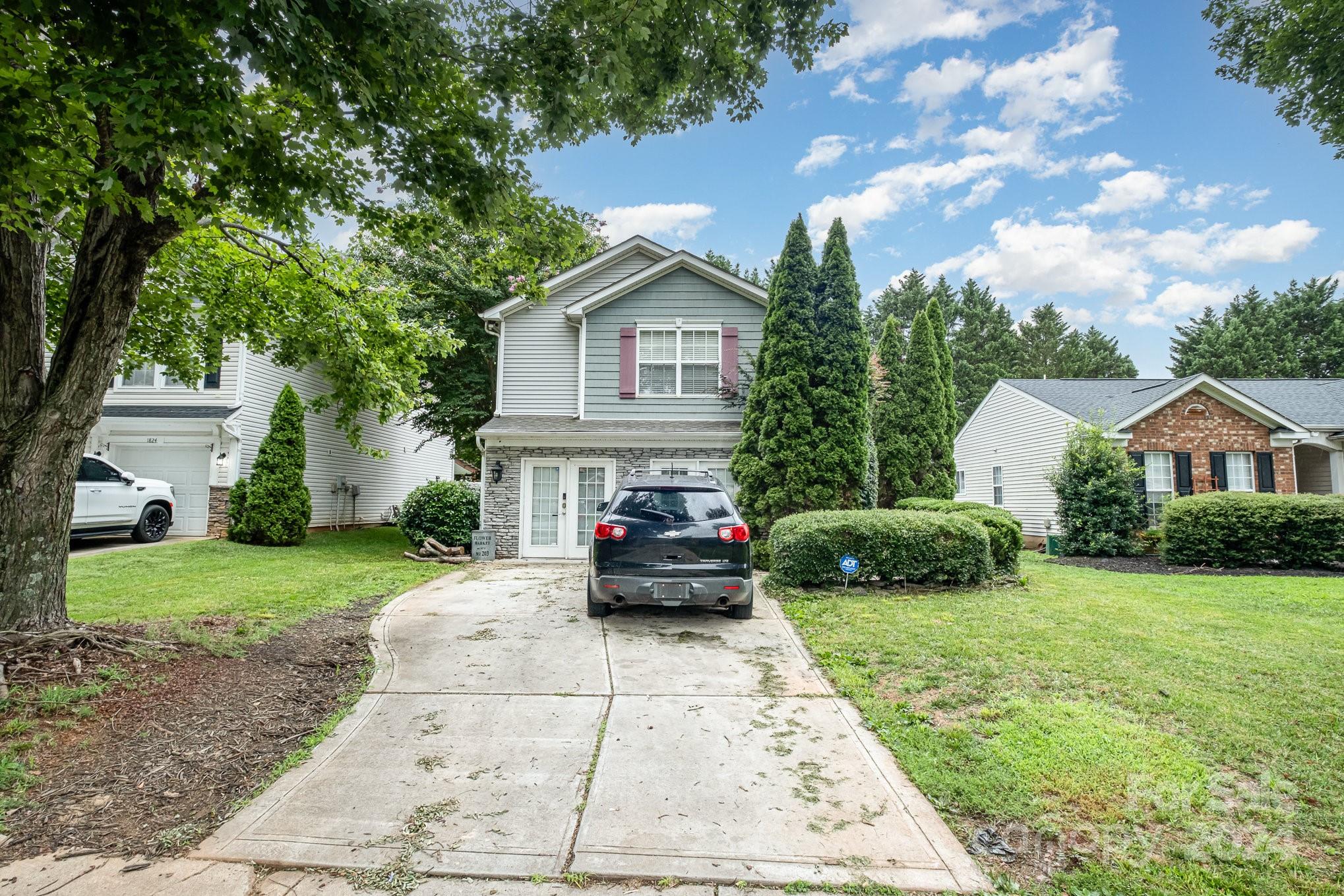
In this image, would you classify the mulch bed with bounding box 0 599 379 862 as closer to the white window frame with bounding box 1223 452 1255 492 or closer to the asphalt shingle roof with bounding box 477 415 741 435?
the asphalt shingle roof with bounding box 477 415 741 435

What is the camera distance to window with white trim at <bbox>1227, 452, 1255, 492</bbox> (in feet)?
48.8

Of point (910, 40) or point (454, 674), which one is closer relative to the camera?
point (454, 674)

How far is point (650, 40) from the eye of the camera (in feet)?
15.0

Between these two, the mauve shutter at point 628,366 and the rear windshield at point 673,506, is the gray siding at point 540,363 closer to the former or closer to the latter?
the mauve shutter at point 628,366

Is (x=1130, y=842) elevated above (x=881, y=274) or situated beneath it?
situated beneath

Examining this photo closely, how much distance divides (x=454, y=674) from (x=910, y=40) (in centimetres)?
1021

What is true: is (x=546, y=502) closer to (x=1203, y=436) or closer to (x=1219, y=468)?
(x=1203, y=436)

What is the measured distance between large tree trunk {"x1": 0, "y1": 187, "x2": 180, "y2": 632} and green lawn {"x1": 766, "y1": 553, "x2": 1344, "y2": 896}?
625 cm

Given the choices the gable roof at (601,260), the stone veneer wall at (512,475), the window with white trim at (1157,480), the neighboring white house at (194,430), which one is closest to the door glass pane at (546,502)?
the stone veneer wall at (512,475)

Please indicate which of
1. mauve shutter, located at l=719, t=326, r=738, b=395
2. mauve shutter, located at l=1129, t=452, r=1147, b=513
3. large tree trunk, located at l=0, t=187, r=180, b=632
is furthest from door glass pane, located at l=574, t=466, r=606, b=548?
mauve shutter, located at l=1129, t=452, r=1147, b=513

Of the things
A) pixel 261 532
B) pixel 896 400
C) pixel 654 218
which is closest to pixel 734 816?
pixel 261 532

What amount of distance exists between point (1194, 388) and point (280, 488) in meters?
22.9

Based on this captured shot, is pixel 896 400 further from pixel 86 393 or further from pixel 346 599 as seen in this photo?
pixel 86 393

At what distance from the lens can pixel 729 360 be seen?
12508 mm
